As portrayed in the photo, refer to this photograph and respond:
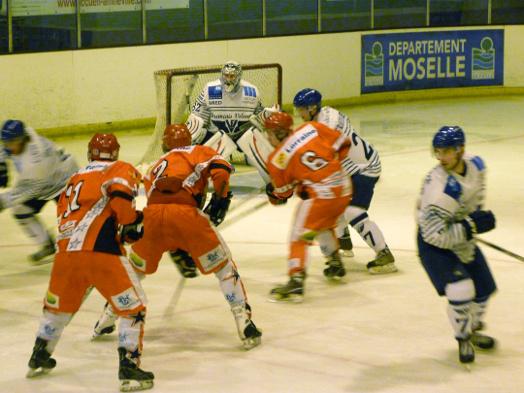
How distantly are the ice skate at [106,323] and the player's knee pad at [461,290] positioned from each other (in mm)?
1878

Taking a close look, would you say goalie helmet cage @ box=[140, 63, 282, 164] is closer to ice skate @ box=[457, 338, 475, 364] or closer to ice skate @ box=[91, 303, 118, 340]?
ice skate @ box=[91, 303, 118, 340]

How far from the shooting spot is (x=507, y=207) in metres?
9.84

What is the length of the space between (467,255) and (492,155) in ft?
23.5

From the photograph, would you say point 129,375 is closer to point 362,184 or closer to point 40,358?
point 40,358

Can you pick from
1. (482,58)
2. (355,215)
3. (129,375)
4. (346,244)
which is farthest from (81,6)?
(129,375)

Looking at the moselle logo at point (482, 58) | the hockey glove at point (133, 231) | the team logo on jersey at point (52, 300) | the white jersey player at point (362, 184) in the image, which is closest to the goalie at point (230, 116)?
the white jersey player at point (362, 184)

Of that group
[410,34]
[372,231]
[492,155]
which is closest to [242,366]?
[372,231]

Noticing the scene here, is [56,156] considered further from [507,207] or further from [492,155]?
[492,155]

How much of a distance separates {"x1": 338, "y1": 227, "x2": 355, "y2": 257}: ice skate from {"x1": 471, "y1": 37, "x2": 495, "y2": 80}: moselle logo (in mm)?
10560

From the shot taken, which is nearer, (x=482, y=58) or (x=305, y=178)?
(x=305, y=178)

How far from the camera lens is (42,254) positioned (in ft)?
26.6

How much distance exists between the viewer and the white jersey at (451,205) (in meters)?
5.52

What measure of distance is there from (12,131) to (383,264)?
2.67 m

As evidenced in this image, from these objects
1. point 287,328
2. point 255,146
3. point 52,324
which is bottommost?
point 287,328
